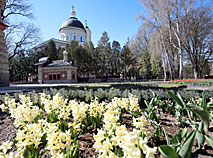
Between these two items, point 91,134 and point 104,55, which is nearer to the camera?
point 91,134

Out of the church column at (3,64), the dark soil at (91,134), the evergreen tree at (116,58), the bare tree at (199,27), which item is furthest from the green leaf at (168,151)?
the evergreen tree at (116,58)

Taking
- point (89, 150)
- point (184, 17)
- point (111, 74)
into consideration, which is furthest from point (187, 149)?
point (111, 74)

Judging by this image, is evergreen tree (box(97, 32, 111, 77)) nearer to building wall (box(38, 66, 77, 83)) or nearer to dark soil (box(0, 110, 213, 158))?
building wall (box(38, 66, 77, 83))

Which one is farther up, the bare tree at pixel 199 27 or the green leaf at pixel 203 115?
the bare tree at pixel 199 27

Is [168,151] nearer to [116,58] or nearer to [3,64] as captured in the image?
[3,64]

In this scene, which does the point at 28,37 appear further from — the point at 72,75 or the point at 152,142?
the point at 152,142

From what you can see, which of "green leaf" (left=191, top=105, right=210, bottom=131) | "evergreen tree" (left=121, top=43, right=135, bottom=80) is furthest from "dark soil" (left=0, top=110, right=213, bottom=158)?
"evergreen tree" (left=121, top=43, right=135, bottom=80)

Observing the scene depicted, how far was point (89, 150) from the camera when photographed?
6.35ft

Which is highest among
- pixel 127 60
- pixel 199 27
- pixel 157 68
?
pixel 199 27

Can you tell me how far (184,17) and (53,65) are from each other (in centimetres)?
2684

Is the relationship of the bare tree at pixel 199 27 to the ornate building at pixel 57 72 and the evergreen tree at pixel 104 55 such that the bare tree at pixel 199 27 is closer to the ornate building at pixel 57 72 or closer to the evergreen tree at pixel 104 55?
the evergreen tree at pixel 104 55

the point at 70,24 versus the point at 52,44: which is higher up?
the point at 70,24

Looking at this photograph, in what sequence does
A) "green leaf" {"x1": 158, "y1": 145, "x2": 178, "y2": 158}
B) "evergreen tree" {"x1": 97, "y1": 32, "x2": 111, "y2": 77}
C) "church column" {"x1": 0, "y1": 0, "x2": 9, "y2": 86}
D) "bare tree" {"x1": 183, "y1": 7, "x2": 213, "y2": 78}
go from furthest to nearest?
"evergreen tree" {"x1": 97, "y1": 32, "x2": 111, "y2": 77} < "bare tree" {"x1": 183, "y1": 7, "x2": 213, "y2": 78} < "church column" {"x1": 0, "y1": 0, "x2": 9, "y2": 86} < "green leaf" {"x1": 158, "y1": 145, "x2": 178, "y2": 158}

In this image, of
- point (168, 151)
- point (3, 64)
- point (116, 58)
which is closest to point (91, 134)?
point (168, 151)
